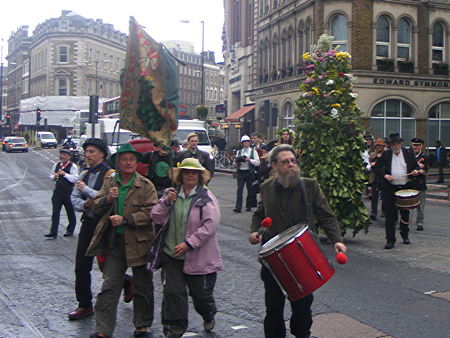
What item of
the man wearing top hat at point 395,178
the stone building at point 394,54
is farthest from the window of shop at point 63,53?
the man wearing top hat at point 395,178

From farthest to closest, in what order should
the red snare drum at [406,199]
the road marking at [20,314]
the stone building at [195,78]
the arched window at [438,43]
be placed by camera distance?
1. the stone building at [195,78]
2. the arched window at [438,43]
3. the red snare drum at [406,199]
4. the road marking at [20,314]

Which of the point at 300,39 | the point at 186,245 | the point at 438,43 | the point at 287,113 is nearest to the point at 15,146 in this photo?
the point at 287,113

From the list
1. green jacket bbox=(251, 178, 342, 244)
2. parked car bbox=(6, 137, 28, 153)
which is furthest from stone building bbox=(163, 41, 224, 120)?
green jacket bbox=(251, 178, 342, 244)

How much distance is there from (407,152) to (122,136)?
14552mm

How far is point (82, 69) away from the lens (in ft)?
272

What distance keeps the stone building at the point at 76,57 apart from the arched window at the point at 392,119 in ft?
202

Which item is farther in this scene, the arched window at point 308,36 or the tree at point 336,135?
the arched window at point 308,36

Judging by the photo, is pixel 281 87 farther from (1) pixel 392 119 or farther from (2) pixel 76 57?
(2) pixel 76 57

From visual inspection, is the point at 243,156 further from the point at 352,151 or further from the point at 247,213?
the point at 352,151

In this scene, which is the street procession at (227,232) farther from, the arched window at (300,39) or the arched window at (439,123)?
the arched window at (300,39)

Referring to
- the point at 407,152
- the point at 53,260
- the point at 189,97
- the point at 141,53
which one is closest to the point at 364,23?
the point at 407,152

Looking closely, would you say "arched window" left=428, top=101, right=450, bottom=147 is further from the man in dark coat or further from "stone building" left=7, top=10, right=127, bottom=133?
"stone building" left=7, top=10, right=127, bottom=133

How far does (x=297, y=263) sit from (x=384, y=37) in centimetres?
2662

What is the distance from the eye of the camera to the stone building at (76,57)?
83.4 meters
